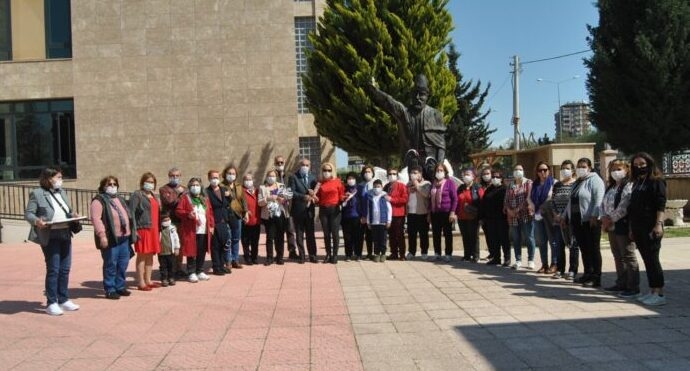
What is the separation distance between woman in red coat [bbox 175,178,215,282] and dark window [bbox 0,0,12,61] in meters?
15.8

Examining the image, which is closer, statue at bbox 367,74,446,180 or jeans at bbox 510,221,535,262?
jeans at bbox 510,221,535,262

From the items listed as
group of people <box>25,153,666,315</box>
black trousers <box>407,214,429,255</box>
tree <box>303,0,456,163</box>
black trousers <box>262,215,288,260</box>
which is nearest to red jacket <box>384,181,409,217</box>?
group of people <box>25,153,666,315</box>

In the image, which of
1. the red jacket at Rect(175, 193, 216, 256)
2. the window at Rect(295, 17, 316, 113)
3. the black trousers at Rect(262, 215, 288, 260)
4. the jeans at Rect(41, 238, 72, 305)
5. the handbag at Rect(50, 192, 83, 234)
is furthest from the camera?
the window at Rect(295, 17, 316, 113)

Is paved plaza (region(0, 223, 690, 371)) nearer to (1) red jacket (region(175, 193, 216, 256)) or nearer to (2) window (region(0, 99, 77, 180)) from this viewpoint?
(1) red jacket (region(175, 193, 216, 256))

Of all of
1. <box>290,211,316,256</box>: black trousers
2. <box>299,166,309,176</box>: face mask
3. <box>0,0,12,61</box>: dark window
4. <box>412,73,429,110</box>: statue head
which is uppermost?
<box>0,0,12,61</box>: dark window

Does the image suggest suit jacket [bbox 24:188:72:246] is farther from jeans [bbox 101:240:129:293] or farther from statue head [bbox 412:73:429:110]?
statue head [bbox 412:73:429:110]

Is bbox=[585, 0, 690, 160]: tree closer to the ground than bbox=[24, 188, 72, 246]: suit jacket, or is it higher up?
higher up

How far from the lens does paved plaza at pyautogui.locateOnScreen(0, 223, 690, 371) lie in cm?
488

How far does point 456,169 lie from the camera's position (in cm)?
3553

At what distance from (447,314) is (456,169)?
2979 cm

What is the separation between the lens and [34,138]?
69.3ft

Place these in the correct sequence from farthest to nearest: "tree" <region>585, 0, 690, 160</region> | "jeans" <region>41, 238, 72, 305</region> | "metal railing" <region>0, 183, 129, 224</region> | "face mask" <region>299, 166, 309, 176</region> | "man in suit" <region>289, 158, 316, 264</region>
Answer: "metal railing" <region>0, 183, 129, 224</region> → "tree" <region>585, 0, 690, 160</region> → "face mask" <region>299, 166, 309, 176</region> → "man in suit" <region>289, 158, 316, 264</region> → "jeans" <region>41, 238, 72, 305</region>

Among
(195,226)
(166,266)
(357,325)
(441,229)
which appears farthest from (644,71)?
(357,325)

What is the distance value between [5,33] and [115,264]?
17179mm
